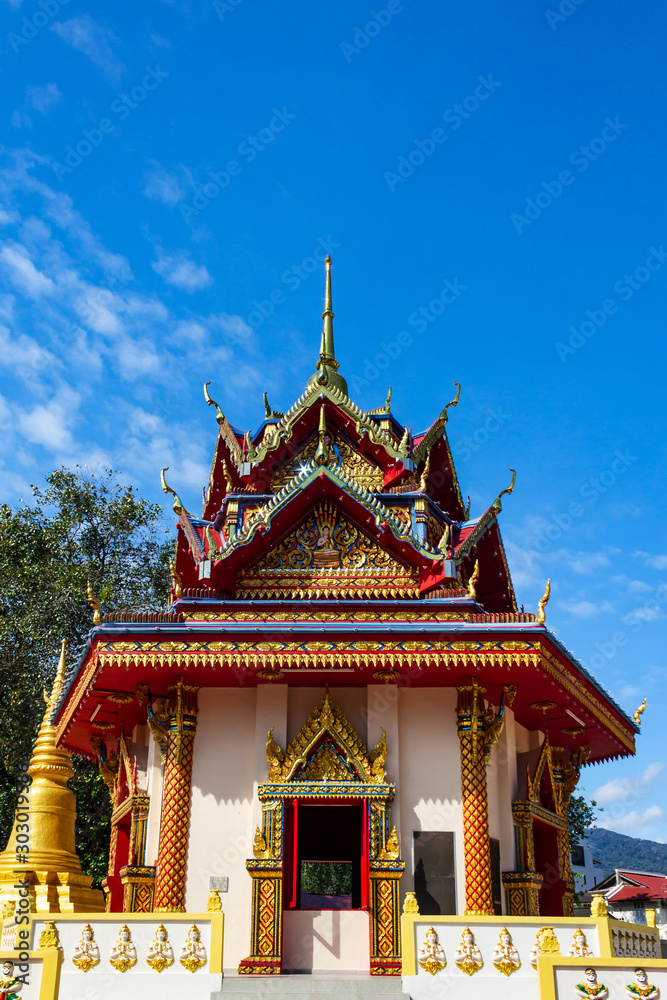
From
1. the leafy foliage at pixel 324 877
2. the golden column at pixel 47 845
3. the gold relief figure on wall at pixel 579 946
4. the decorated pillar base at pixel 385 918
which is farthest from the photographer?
the leafy foliage at pixel 324 877

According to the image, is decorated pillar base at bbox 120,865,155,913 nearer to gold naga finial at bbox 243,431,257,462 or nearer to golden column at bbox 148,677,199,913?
golden column at bbox 148,677,199,913

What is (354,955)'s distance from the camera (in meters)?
11.6

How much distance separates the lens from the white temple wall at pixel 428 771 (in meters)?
12.0

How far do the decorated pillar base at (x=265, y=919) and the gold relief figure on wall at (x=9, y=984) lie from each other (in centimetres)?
296

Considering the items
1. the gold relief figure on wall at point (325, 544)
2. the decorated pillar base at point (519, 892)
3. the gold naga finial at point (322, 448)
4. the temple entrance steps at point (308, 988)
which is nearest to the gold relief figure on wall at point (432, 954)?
the temple entrance steps at point (308, 988)

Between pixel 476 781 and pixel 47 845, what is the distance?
6229 millimetres

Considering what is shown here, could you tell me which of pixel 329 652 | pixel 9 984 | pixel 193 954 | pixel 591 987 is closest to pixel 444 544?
pixel 329 652

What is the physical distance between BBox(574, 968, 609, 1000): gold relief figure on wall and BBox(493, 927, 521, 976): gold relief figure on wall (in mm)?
647

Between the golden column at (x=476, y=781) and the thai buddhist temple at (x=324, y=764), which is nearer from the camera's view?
the thai buddhist temple at (x=324, y=764)

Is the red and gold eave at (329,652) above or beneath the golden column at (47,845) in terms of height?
above

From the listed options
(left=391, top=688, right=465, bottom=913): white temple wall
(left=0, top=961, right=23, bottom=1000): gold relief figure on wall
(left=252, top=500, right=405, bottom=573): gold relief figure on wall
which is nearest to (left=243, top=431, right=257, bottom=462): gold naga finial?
(left=252, top=500, right=405, bottom=573): gold relief figure on wall

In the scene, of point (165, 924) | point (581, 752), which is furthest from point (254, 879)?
point (581, 752)

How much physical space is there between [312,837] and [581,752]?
6057mm

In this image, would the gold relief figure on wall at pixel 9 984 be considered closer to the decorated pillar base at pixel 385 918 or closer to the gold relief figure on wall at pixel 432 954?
the gold relief figure on wall at pixel 432 954
